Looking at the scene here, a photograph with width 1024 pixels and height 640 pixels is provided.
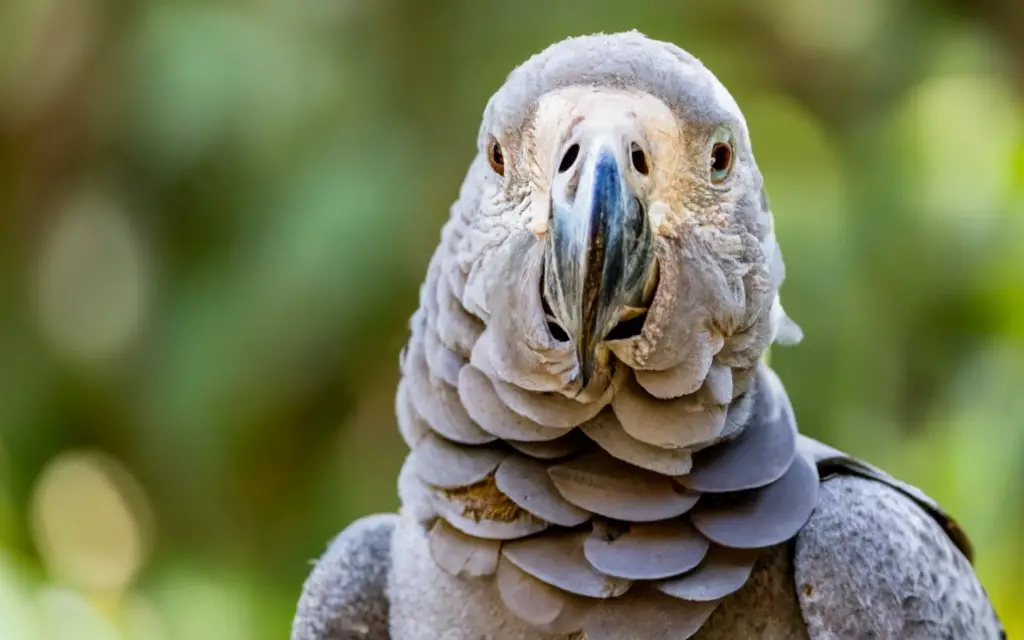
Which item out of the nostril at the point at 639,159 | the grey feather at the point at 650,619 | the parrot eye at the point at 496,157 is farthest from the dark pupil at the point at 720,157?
the grey feather at the point at 650,619

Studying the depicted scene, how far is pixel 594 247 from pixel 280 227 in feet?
6.74

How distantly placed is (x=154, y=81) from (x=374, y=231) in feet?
2.59

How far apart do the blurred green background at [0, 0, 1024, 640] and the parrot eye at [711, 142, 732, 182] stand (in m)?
1.50

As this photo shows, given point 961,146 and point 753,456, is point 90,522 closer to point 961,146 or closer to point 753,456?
point 753,456

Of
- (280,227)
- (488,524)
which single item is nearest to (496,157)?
(488,524)

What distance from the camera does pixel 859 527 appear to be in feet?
3.21

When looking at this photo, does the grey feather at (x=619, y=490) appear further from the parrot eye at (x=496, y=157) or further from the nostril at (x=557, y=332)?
the parrot eye at (x=496, y=157)

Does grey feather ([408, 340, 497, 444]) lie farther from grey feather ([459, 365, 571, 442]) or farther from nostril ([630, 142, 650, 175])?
nostril ([630, 142, 650, 175])

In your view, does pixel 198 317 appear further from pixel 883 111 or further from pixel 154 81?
pixel 883 111

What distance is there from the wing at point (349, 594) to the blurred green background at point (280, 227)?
148 cm

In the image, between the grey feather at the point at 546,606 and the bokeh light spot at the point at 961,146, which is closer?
the grey feather at the point at 546,606

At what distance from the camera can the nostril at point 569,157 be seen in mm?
840

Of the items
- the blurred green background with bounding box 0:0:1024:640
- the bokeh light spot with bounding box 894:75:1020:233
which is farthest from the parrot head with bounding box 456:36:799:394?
the bokeh light spot with bounding box 894:75:1020:233

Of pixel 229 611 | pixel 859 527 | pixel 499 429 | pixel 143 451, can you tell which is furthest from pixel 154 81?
pixel 859 527
